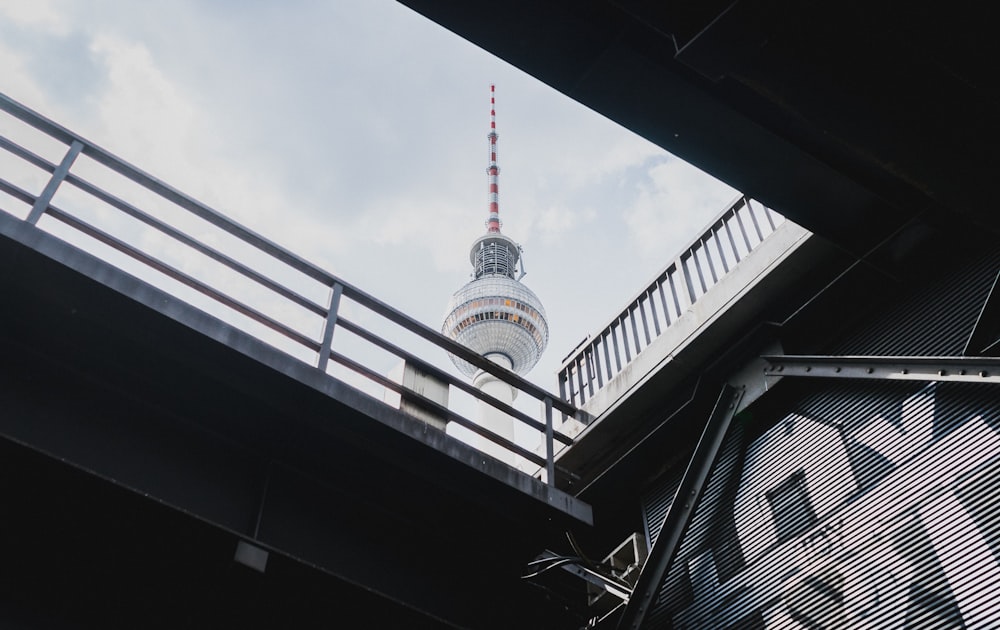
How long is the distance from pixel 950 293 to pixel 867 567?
122 inches

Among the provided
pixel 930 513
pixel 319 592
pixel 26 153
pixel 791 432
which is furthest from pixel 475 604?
pixel 26 153

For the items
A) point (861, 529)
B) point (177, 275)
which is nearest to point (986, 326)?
point (861, 529)

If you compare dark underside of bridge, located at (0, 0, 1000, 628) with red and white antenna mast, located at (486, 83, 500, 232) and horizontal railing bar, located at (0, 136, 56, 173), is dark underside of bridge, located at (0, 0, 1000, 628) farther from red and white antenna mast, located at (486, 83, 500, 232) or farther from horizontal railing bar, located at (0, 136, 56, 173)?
red and white antenna mast, located at (486, 83, 500, 232)

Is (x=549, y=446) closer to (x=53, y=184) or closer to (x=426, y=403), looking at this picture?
(x=426, y=403)

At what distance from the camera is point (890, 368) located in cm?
936

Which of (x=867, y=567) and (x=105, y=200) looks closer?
(x=867, y=567)

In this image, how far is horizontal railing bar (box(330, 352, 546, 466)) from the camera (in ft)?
34.1

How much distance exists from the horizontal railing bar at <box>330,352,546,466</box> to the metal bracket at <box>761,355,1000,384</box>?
327 centimetres

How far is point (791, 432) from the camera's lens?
34.0 feet

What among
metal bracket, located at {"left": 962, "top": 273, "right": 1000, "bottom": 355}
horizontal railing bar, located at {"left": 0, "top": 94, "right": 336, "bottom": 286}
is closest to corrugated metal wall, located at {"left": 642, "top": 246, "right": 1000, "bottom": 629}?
metal bracket, located at {"left": 962, "top": 273, "right": 1000, "bottom": 355}

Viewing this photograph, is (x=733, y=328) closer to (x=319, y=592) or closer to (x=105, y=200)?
(x=319, y=592)

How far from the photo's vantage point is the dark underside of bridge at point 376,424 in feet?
22.2

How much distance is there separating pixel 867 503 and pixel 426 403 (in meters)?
5.07

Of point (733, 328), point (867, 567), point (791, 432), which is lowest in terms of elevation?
point (867, 567)
